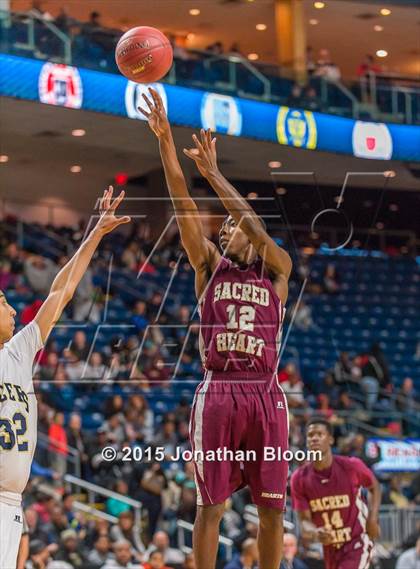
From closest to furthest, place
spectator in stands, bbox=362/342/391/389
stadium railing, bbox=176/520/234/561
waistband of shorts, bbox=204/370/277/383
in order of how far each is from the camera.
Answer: waistband of shorts, bbox=204/370/277/383, stadium railing, bbox=176/520/234/561, spectator in stands, bbox=362/342/391/389

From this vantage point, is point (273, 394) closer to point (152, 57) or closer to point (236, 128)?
point (152, 57)

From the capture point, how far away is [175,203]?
6969 mm

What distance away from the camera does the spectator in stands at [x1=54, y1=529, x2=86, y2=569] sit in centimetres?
1124

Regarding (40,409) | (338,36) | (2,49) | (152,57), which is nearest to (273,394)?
(152,57)

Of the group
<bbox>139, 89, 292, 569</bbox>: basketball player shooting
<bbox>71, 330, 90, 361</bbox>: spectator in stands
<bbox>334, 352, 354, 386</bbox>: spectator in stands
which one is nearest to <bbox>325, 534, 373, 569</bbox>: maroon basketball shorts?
<bbox>139, 89, 292, 569</bbox>: basketball player shooting

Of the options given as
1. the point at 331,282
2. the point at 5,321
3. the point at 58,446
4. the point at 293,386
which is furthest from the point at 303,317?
the point at 5,321

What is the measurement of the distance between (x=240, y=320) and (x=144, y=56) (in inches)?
77.4

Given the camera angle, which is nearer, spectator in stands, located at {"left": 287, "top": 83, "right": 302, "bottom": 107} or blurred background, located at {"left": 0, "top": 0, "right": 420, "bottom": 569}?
blurred background, located at {"left": 0, "top": 0, "right": 420, "bottom": 569}

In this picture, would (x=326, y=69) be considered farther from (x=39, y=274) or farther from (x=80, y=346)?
(x=80, y=346)

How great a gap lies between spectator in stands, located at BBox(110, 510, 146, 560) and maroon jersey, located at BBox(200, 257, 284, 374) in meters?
5.28

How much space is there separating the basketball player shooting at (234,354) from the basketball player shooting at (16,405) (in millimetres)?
977

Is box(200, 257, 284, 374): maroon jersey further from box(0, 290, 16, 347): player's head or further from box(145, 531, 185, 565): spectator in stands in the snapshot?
box(145, 531, 185, 565): spectator in stands

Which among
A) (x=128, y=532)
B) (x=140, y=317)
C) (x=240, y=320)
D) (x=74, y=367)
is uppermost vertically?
(x=140, y=317)

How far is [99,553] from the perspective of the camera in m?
11.5
